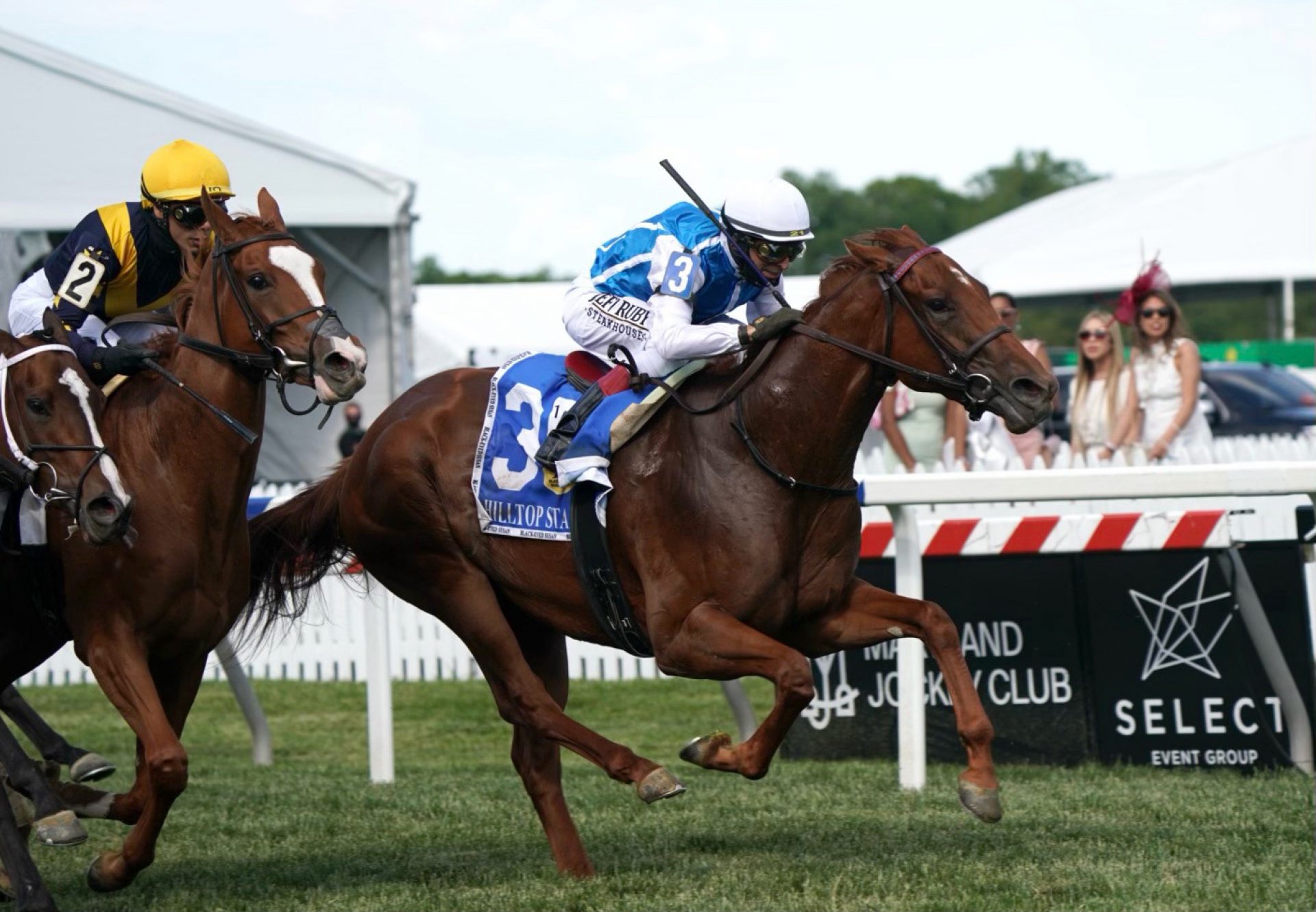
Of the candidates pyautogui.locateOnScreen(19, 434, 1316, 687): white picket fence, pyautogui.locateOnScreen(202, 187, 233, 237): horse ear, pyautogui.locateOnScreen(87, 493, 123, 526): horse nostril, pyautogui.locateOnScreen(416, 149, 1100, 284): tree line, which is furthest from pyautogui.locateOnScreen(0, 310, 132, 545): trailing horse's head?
pyautogui.locateOnScreen(416, 149, 1100, 284): tree line

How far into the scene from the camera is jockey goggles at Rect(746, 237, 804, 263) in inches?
217

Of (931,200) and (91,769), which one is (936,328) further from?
(931,200)

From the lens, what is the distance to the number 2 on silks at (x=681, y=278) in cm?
548

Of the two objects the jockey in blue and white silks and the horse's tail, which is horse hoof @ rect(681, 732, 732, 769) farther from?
the horse's tail

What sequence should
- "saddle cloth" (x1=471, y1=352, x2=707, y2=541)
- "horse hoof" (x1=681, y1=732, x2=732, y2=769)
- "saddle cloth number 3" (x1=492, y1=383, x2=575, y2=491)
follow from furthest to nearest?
"saddle cloth number 3" (x1=492, y1=383, x2=575, y2=491) → "saddle cloth" (x1=471, y1=352, x2=707, y2=541) → "horse hoof" (x1=681, y1=732, x2=732, y2=769)

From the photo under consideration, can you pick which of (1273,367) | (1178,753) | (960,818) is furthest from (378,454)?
(1273,367)

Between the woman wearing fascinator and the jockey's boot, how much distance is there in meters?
4.74

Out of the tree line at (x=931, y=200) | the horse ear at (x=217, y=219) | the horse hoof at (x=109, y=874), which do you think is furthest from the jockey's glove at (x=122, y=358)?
the tree line at (x=931, y=200)

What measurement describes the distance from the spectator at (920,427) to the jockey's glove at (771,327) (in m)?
5.25

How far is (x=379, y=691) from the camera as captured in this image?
7.83 meters

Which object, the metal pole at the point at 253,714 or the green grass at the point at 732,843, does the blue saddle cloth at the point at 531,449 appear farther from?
the metal pole at the point at 253,714

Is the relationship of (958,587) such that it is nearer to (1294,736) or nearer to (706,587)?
(1294,736)

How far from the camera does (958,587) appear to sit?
7.89 meters

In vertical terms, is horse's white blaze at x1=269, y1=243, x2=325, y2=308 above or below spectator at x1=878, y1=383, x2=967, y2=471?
above
